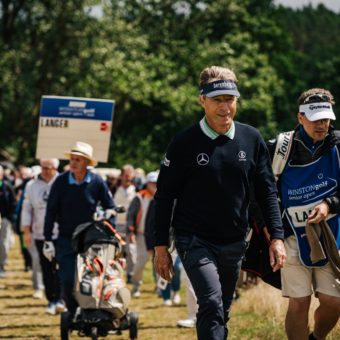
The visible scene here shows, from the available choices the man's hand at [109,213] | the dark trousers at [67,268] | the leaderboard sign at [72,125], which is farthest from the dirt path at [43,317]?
the leaderboard sign at [72,125]

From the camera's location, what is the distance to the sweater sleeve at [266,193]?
632cm

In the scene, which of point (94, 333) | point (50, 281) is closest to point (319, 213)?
point (94, 333)

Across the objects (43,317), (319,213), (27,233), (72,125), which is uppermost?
(72,125)

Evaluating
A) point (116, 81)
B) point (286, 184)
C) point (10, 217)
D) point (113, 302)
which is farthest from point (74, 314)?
point (116, 81)

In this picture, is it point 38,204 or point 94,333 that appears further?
point 38,204

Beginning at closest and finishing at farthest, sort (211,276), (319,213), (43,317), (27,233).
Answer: (211,276) → (319,213) → (43,317) → (27,233)

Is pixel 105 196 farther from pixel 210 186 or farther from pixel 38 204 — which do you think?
pixel 210 186

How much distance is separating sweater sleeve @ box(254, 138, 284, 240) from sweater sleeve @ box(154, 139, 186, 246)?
1.75 ft

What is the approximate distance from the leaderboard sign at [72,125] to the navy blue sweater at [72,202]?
9.76 ft

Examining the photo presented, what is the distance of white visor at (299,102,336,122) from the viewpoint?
277 inches

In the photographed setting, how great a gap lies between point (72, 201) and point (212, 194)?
4.52 metres

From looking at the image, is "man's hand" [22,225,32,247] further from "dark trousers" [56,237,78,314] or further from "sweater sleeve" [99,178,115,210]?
"sweater sleeve" [99,178,115,210]

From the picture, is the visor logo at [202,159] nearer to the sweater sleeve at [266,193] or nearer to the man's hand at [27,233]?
the sweater sleeve at [266,193]

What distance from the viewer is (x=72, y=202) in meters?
10.5
